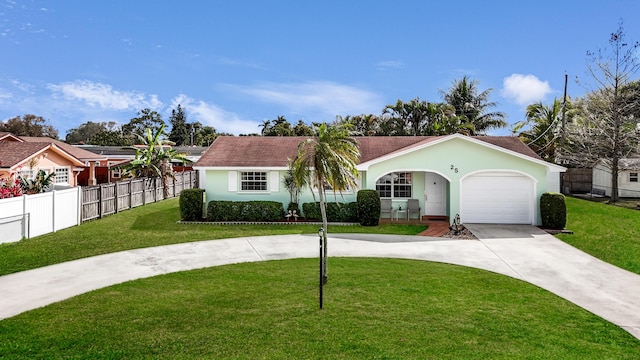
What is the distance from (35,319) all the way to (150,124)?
83641 millimetres

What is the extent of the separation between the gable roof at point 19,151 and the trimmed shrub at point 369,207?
2066cm

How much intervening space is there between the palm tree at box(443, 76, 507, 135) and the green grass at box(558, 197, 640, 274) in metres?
15.7

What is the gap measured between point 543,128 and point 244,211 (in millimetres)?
28063

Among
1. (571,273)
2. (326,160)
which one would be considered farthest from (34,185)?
(571,273)

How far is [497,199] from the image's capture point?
1714 centimetres

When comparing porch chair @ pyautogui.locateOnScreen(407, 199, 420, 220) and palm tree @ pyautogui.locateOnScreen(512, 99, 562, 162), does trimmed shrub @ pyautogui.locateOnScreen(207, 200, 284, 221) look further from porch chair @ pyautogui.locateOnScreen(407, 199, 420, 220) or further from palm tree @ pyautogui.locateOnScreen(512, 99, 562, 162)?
palm tree @ pyautogui.locateOnScreen(512, 99, 562, 162)

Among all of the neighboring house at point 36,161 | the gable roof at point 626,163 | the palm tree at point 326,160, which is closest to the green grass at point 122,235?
the palm tree at point 326,160

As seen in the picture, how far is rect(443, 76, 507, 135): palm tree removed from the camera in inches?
1436

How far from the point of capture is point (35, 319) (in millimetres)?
7156

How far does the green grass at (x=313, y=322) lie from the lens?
589cm

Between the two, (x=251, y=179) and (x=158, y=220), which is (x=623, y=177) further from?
(x=158, y=220)

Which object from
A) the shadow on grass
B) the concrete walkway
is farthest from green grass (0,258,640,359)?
the shadow on grass

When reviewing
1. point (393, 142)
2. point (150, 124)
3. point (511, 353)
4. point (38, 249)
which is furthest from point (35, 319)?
point (150, 124)

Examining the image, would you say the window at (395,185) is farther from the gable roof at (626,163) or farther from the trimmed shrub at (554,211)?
the gable roof at (626,163)
